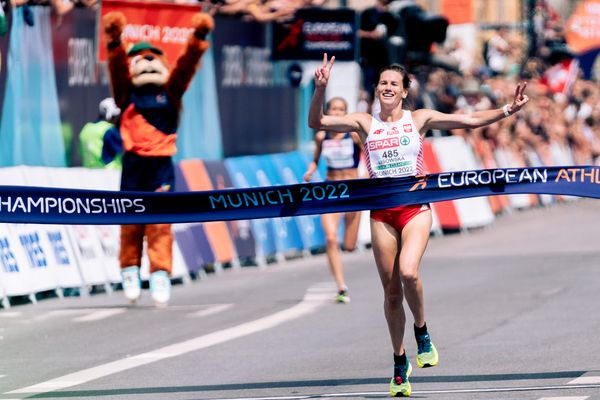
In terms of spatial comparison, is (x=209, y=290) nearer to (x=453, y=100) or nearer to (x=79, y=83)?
(x=79, y=83)

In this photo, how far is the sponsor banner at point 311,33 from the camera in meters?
24.6

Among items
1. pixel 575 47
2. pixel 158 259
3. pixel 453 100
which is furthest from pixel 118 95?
pixel 575 47

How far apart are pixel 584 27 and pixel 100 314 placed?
28.5 m

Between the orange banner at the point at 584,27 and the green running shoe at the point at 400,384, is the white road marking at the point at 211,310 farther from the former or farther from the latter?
the orange banner at the point at 584,27

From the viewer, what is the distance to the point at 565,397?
377 inches

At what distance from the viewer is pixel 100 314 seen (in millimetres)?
15531

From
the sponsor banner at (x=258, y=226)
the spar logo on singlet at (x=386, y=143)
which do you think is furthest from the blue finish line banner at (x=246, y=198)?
the sponsor banner at (x=258, y=226)

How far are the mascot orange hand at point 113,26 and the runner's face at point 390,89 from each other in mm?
6065

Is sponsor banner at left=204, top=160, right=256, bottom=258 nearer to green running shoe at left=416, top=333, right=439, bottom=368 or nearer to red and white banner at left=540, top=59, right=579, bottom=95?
green running shoe at left=416, top=333, right=439, bottom=368

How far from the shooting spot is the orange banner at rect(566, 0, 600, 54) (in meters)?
41.8

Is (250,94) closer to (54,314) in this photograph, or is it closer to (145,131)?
(145,131)

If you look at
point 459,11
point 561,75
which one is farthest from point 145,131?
point 561,75

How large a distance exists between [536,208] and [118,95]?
17.9m

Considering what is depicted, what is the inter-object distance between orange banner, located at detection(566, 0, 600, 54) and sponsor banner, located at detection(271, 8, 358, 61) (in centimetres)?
1799
